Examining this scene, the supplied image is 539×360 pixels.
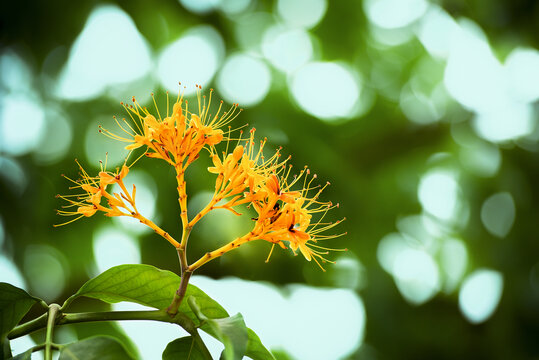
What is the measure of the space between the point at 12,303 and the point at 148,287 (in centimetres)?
21

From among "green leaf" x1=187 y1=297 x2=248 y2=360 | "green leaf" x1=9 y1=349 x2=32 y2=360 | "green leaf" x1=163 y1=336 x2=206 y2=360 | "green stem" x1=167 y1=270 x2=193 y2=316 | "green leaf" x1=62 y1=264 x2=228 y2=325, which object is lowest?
"green leaf" x1=163 y1=336 x2=206 y2=360

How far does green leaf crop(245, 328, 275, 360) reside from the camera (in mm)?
902

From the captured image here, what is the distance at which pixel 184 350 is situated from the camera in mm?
884

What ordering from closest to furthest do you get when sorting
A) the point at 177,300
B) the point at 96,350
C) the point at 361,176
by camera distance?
the point at 96,350, the point at 177,300, the point at 361,176

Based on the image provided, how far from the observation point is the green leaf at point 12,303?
85cm

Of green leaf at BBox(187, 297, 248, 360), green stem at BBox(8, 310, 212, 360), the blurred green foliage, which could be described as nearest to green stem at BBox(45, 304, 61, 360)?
green stem at BBox(8, 310, 212, 360)

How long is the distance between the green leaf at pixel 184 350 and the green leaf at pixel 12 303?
0.74 feet

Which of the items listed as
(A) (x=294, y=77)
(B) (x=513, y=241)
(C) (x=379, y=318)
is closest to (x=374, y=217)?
(C) (x=379, y=318)

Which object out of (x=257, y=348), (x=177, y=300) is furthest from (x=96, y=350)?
(x=257, y=348)

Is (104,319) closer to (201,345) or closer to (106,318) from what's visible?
(106,318)

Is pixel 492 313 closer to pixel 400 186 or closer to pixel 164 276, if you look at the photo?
pixel 400 186

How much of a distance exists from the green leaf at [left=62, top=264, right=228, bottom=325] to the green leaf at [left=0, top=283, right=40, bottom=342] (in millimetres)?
87

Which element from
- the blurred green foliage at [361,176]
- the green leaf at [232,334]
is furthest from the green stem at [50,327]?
the blurred green foliage at [361,176]

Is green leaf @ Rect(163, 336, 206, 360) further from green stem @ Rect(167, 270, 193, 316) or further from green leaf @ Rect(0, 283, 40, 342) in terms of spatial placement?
green leaf @ Rect(0, 283, 40, 342)
